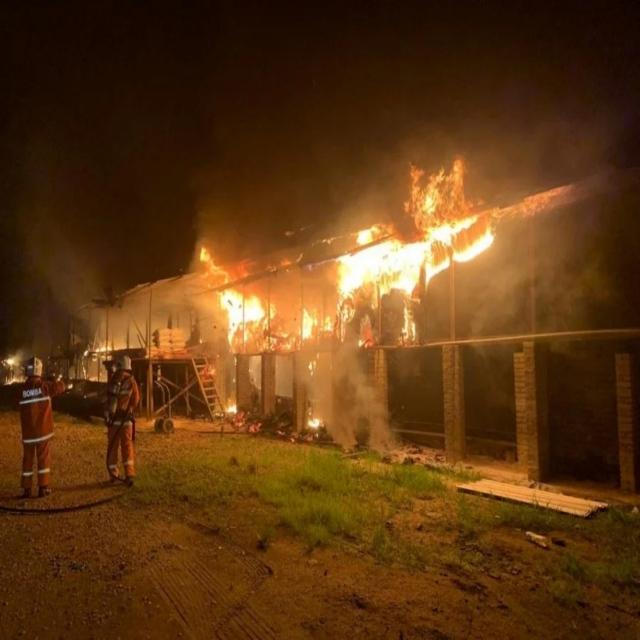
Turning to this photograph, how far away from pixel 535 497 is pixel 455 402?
9.06 ft

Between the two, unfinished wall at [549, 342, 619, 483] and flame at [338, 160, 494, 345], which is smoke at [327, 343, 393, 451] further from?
unfinished wall at [549, 342, 619, 483]

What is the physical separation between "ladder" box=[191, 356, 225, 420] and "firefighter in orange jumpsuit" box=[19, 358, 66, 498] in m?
9.22

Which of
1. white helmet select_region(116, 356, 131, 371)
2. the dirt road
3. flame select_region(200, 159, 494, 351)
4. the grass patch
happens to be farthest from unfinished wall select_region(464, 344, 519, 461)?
white helmet select_region(116, 356, 131, 371)

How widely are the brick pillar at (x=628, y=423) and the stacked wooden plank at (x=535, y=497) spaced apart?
0.88 metres

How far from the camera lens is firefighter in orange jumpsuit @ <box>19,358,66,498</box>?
24.2ft

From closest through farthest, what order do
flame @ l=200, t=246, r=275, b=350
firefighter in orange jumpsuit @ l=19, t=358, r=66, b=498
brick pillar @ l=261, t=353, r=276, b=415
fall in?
1. firefighter in orange jumpsuit @ l=19, t=358, r=66, b=498
2. brick pillar @ l=261, t=353, r=276, b=415
3. flame @ l=200, t=246, r=275, b=350

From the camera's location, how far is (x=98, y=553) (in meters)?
5.29

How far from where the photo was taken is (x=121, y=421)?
8039 millimetres

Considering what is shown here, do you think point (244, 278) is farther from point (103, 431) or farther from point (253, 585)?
point (253, 585)

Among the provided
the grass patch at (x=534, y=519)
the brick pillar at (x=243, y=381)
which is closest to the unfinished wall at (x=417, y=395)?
the grass patch at (x=534, y=519)

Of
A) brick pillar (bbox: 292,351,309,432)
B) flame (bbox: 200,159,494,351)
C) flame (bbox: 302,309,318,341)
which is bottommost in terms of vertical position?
brick pillar (bbox: 292,351,309,432)

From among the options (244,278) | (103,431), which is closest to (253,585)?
(103,431)

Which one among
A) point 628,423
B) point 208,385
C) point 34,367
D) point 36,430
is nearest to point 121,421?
point 36,430

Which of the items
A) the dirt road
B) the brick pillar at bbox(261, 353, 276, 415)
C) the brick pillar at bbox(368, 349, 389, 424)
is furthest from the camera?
the brick pillar at bbox(261, 353, 276, 415)
